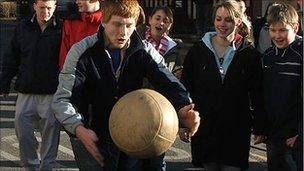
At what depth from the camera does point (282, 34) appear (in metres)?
5.58

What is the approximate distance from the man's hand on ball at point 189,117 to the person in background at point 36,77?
2.38 metres

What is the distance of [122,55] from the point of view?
4328 mm

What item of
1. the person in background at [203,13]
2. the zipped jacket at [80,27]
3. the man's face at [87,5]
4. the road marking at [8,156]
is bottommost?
the person in background at [203,13]

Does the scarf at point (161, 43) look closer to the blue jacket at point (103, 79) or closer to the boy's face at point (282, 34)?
the boy's face at point (282, 34)

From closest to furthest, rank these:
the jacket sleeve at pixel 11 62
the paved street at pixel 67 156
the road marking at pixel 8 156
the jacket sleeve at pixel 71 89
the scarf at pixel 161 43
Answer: the jacket sleeve at pixel 71 89
the jacket sleeve at pixel 11 62
the scarf at pixel 161 43
the paved street at pixel 67 156
the road marking at pixel 8 156

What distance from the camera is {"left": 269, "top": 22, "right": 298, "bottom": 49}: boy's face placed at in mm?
5590

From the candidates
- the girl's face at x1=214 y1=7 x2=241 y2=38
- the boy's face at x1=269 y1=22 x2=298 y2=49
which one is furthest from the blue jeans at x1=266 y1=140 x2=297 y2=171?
the girl's face at x1=214 y1=7 x2=241 y2=38

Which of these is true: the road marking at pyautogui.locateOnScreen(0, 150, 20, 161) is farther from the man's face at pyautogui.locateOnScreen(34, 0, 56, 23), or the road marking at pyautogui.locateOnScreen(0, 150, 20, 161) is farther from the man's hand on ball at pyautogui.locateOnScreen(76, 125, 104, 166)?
the man's hand on ball at pyautogui.locateOnScreen(76, 125, 104, 166)

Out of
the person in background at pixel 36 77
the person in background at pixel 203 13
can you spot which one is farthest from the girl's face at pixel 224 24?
the person in background at pixel 203 13

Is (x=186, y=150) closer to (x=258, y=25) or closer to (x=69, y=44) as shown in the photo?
(x=258, y=25)

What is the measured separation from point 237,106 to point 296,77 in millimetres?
555

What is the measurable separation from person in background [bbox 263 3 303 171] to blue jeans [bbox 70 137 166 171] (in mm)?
1436

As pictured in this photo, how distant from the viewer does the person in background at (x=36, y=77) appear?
636 centimetres

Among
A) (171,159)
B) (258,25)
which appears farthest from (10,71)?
(258,25)
